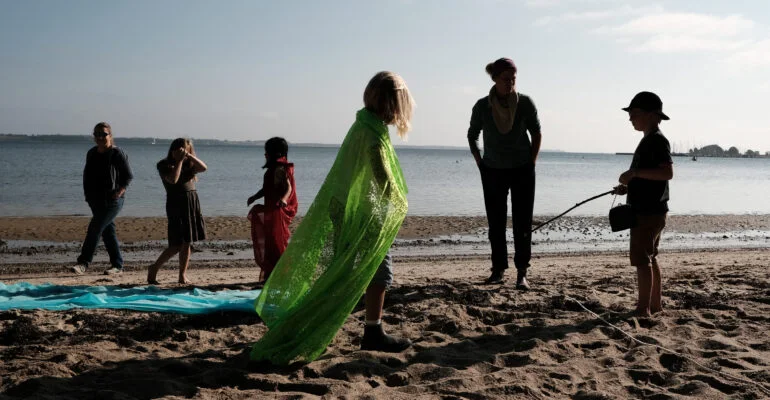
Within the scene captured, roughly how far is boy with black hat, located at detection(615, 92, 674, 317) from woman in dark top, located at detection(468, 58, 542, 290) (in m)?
1.24

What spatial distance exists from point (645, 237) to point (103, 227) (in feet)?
20.2

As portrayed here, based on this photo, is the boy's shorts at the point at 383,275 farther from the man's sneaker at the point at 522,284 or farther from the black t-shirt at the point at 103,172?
the black t-shirt at the point at 103,172

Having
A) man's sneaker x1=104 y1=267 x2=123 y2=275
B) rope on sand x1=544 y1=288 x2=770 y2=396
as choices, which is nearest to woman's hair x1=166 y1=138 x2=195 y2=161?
man's sneaker x1=104 y1=267 x2=123 y2=275

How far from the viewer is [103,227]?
824cm

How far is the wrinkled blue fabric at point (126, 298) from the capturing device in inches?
215

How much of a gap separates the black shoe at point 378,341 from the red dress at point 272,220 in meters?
2.33

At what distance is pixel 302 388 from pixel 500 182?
3.38 m

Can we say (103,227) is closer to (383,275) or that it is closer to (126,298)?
(126,298)

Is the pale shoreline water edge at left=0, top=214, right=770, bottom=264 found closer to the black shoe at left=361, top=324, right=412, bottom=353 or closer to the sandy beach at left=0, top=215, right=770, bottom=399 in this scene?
the sandy beach at left=0, top=215, right=770, bottom=399

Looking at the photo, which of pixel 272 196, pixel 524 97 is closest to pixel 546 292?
pixel 524 97

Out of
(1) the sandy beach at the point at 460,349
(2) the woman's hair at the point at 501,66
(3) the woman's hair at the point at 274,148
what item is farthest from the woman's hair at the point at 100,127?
(2) the woman's hair at the point at 501,66

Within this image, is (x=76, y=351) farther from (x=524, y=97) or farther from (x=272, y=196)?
(x=524, y=97)

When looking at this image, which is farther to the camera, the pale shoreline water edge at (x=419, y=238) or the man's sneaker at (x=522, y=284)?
the pale shoreline water edge at (x=419, y=238)

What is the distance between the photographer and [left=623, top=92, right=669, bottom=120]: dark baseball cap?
5.21 metres
